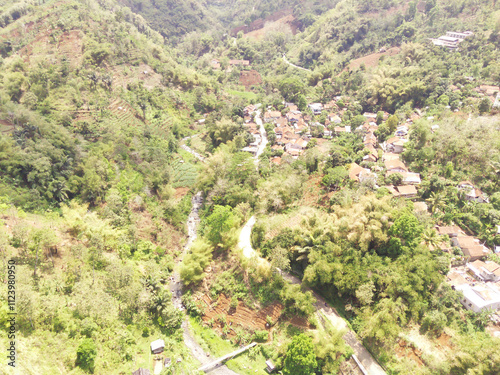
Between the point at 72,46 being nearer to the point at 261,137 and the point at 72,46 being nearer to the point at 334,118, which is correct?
the point at 261,137

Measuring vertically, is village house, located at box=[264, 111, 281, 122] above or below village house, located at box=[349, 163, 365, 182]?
above

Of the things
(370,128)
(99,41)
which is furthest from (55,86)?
(370,128)

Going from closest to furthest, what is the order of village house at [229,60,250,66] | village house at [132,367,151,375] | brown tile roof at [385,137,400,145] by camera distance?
village house at [132,367,151,375] → brown tile roof at [385,137,400,145] → village house at [229,60,250,66]

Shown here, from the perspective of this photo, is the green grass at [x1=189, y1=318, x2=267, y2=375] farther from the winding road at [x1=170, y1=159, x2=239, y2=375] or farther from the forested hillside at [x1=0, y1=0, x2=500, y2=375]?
the winding road at [x1=170, y1=159, x2=239, y2=375]

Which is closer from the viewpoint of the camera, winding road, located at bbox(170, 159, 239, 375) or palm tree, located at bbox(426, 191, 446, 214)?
winding road, located at bbox(170, 159, 239, 375)

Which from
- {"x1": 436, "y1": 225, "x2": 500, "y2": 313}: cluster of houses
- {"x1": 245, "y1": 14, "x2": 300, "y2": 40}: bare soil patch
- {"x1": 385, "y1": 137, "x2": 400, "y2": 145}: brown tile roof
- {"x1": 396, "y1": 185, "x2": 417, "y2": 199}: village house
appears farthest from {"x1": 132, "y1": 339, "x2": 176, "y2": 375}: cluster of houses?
{"x1": 245, "y1": 14, "x2": 300, "y2": 40}: bare soil patch

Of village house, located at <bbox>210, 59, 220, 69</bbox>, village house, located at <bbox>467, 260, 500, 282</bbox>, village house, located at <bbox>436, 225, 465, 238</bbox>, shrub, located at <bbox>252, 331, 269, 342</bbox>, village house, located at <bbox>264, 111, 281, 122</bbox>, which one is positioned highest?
village house, located at <bbox>210, 59, 220, 69</bbox>

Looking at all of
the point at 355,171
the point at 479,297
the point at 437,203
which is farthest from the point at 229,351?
the point at 437,203
